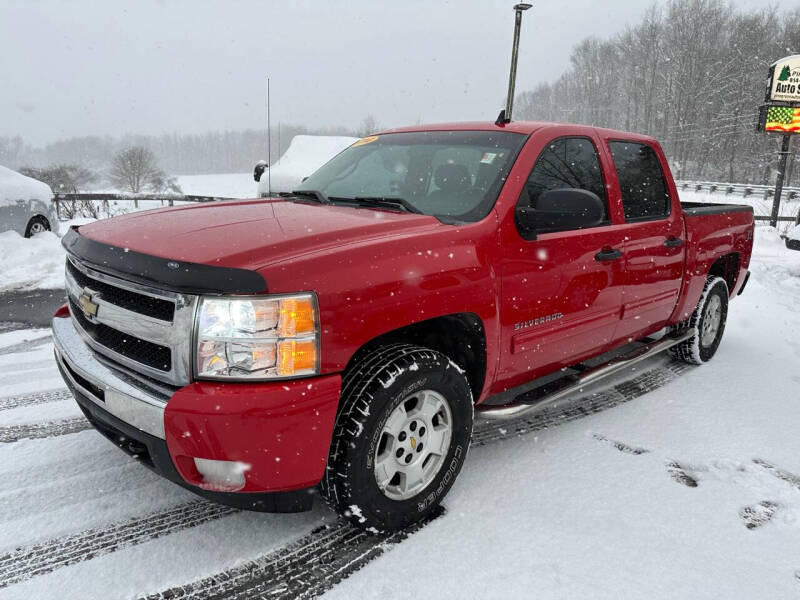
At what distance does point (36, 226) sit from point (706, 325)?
9.46 m

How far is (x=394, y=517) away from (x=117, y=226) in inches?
71.5

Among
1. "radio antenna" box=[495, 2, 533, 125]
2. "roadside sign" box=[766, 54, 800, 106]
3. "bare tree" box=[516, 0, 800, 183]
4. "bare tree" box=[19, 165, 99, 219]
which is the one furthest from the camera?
"bare tree" box=[516, 0, 800, 183]

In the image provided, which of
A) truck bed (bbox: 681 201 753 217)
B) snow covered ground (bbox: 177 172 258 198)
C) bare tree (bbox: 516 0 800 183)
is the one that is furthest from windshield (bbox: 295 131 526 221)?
bare tree (bbox: 516 0 800 183)

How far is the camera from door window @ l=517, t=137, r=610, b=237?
295 centimetres

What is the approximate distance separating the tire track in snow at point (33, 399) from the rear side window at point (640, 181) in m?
3.83

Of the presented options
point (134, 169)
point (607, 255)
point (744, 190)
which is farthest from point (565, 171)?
point (134, 169)

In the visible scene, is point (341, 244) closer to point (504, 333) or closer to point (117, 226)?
point (504, 333)

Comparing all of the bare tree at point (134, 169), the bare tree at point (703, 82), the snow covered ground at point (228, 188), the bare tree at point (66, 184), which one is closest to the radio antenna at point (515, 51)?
the bare tree at point (66, 184)

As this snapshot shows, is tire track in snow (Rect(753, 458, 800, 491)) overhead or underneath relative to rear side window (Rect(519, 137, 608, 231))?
underneath

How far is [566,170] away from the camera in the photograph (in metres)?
3.25

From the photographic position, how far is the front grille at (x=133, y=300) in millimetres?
2010

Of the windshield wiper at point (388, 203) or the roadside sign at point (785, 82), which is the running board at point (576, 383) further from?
the roadside sign at point (785, 82)

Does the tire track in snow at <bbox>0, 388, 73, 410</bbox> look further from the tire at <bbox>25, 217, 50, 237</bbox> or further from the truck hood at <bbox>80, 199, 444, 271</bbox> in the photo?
the tire at <bbox>25, 217, 50, 237</bbox>

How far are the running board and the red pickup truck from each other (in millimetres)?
19
